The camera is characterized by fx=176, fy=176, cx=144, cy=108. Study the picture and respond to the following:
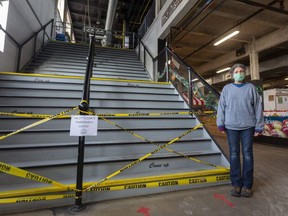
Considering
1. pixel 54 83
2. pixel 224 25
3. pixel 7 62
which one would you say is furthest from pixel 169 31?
pixel 7 62

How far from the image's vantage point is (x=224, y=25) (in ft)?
21.1

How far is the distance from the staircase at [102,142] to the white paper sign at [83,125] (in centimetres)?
56

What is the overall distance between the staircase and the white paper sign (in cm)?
56

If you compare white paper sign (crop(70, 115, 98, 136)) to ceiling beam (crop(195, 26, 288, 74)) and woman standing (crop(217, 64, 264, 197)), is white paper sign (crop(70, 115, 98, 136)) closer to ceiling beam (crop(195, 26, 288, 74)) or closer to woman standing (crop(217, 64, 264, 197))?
woman standing (crop(217, 64, 264, 197))

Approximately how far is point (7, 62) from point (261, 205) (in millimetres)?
4901

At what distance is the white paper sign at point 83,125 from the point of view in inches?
62.5

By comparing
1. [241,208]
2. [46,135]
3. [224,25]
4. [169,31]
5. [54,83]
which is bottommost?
[241,208]

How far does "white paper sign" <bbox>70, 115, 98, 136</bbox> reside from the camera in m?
1.59

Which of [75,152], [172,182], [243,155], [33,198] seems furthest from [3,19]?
[243,155]

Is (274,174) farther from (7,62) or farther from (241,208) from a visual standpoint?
(7,62)

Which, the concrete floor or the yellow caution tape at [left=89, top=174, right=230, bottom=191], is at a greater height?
the yellow caution tape at [left=89, top=174, right=230, bottom=191]

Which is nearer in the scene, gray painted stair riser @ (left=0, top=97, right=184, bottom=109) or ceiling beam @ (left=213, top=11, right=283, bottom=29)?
gray painted stair riser @ (left=0, top=97, right=184, bottom=109)

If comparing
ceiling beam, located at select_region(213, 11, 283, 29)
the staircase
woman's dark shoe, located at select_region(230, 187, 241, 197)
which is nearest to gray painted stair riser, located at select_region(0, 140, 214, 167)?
the staircase

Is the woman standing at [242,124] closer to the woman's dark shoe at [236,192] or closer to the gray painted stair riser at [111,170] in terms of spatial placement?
the woman's dark shoe at [236,192]
